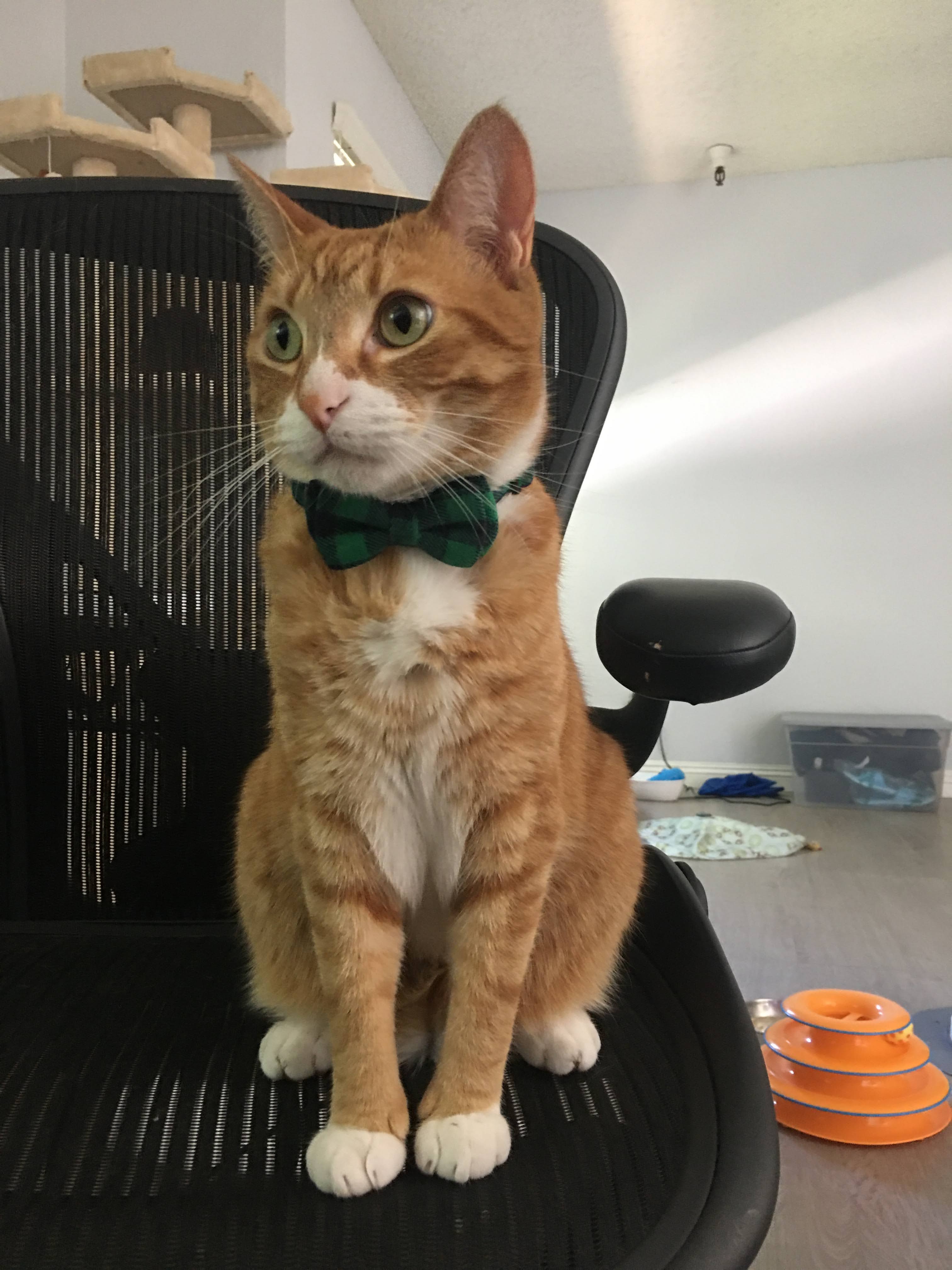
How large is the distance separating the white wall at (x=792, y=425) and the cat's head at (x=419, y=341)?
2963 millimetres

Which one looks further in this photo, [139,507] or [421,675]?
[139,507]

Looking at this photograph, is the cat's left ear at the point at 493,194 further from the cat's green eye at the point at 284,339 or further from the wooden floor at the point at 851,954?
the wooden floor at the point at 851,954

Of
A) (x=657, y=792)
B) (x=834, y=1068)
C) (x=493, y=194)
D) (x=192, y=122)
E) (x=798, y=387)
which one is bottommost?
(x=657, y=792)

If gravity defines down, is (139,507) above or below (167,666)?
above

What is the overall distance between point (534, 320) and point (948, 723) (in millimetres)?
3423

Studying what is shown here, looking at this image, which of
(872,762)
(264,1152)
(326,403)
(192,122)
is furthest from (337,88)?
(872,762)

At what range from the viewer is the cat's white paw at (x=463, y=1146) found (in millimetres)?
557

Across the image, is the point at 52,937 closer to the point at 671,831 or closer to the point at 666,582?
the point at 666,582

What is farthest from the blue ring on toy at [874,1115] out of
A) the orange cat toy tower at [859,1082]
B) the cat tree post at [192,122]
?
the cat tree post at [192,122]

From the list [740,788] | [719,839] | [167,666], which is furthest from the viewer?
[740,788]

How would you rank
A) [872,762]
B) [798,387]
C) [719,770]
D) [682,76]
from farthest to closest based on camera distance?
[719,770]
[798,387]
[872,762]
[682,76]

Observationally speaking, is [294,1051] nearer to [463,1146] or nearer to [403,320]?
[463,1146]

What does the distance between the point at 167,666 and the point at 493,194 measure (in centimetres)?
57

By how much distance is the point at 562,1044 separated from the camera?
0.71m
